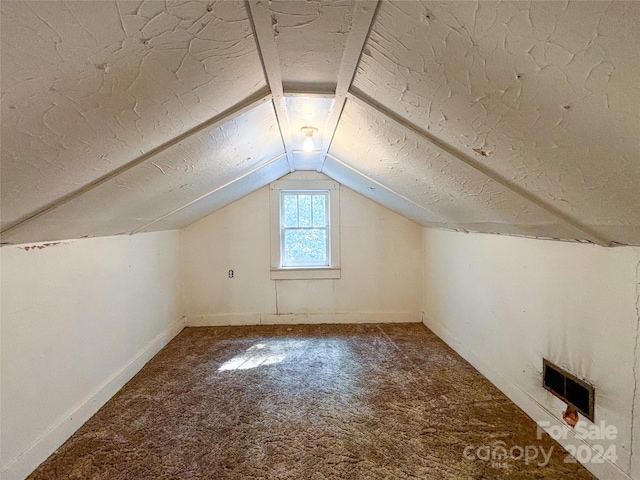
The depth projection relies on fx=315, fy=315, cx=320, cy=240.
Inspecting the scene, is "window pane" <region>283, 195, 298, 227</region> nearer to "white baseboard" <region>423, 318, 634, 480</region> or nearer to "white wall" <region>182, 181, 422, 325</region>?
"white wall" <region>182, 181, 422, 325</region>

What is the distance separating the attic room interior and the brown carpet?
0.02 metres

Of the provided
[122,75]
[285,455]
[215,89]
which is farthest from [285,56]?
[285,455]

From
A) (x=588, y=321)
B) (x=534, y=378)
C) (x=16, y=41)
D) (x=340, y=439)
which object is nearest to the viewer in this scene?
(x=16, y=41)

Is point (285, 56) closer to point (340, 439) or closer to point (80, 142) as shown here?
point (80, 142)

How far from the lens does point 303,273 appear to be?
12.9 feet

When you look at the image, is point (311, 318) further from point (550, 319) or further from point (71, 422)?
point (550, 319)

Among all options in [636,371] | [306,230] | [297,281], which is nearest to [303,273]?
[297,281]

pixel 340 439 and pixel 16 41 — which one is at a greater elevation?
pixel 16 41

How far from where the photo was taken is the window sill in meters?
3.92

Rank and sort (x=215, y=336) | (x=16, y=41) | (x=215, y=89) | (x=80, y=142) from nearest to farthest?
(x=16, y=41)
(x=80, y=142)
(x=215, y=89)
(x=215, y=336)

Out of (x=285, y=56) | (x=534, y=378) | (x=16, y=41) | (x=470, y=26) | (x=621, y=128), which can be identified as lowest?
(x=534, y=378)

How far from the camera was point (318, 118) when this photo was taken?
1.90 meters

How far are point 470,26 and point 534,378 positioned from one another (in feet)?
6.91

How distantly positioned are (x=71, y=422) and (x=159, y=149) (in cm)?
172
